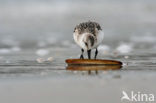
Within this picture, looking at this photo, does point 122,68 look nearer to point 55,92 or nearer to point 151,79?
point 151,79

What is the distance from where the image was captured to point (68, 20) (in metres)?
27.7

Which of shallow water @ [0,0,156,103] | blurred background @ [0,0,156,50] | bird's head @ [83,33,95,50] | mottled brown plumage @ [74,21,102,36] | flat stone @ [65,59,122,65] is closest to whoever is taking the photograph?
shallow water @ [0,0,156,103]

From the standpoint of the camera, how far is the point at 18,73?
1084cm

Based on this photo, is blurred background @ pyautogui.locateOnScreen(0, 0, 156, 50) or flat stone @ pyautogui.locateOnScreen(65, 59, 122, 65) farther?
blurred background @ pyautogui.locateOnScreen(0, 0, 156, 50)

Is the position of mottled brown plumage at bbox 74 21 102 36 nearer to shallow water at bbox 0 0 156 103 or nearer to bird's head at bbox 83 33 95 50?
bird's head at bbox 83 33 95 50

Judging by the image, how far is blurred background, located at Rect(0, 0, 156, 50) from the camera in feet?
67.5

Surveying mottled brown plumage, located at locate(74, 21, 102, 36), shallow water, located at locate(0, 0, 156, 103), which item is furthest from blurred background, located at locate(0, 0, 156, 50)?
mottled brown plumage, located at locate(74, 21, 102, 36)

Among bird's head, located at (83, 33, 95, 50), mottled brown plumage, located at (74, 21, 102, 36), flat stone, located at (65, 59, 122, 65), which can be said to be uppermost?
mottled brown plumage, located at (74, 21, 102, 36)

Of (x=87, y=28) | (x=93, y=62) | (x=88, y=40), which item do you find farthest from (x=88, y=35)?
(x=93, y=62)

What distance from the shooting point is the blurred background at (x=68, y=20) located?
20.6m

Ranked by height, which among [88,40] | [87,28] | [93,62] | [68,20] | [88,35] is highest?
[68,20]

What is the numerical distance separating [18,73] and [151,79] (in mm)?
2713

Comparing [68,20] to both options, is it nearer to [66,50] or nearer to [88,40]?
[66,50]

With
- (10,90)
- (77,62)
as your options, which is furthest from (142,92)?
(77,62)
